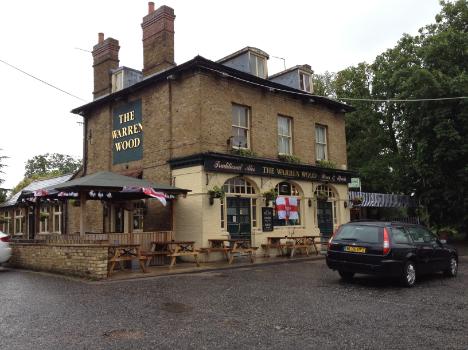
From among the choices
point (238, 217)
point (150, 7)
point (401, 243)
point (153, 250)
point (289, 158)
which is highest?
point (150, 7)

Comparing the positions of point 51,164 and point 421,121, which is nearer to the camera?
point 421,121

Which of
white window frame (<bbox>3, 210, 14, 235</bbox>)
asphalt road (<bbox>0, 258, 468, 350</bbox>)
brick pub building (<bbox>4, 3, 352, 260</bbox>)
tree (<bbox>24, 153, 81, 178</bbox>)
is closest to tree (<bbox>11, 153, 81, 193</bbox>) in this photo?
tree (<bbox>24, 153, 81, 178</bbox>)

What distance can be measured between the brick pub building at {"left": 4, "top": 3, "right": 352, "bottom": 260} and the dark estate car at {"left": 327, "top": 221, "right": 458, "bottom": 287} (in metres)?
6.15

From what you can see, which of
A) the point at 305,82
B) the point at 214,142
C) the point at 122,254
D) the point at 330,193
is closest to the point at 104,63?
the point at 214,142

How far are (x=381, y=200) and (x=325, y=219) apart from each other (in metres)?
7.18

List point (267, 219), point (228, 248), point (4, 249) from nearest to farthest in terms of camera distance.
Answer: point (4, 249) → point (228, 248) → point (267, 219)

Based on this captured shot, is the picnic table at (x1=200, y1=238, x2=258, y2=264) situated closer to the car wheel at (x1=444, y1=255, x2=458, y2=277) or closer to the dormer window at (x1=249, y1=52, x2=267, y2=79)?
the car wheel at (x1=444, y1=255, x2=458, y2=277)

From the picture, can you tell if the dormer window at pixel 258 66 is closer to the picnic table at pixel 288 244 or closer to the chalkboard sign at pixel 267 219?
the chalkboard sign at pixel 267 219

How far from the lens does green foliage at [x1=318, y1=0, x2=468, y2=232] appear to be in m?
24.7

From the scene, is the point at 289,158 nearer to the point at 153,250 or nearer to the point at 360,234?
the point at 153,250

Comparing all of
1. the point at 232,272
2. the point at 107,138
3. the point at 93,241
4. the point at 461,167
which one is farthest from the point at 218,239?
the point at 461,167

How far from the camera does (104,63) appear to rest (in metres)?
21.8

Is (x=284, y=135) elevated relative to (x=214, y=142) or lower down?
elevated

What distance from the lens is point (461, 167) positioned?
→ 25.5 metres
